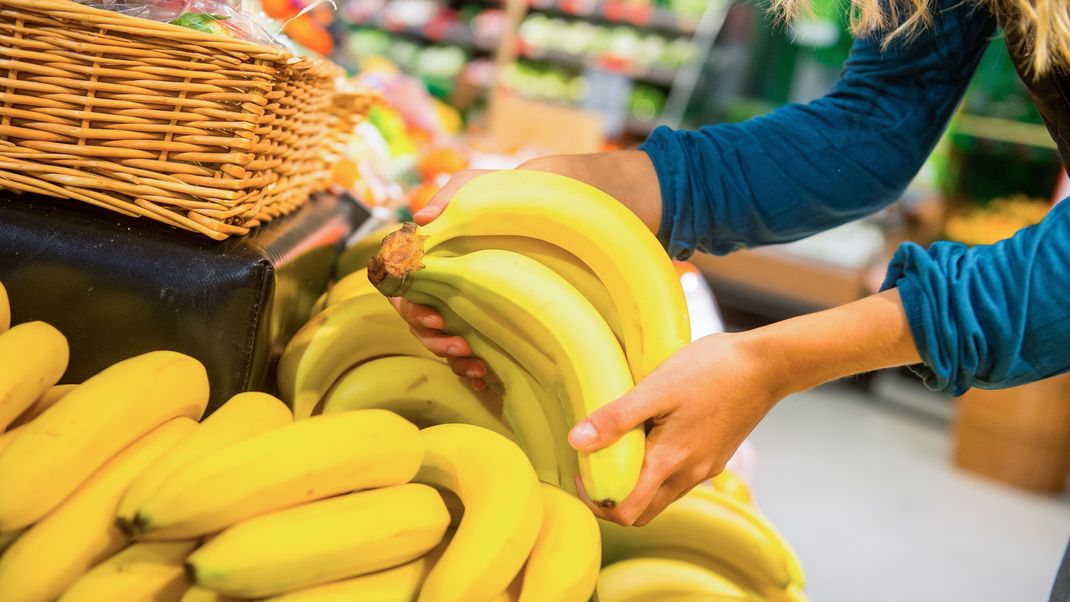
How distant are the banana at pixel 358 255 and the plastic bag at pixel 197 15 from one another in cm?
38

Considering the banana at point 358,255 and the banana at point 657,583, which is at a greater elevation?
the banana at point 358,255

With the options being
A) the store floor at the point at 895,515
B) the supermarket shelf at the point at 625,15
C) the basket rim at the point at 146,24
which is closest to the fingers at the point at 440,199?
the basket rim at the point at 146,24

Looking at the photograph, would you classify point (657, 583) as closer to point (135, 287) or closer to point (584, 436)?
point (584, 436)

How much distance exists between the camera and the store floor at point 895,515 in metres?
2.92

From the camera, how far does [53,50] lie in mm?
996

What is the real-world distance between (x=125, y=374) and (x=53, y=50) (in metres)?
0.39

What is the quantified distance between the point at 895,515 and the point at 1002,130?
2631 millimetres

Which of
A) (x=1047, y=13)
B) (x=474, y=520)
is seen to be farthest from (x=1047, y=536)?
(x=474, y=520)

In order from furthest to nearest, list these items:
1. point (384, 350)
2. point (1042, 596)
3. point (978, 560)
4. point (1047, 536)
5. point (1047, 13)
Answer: point (1047, 536)
point (978, 560)
point (1042, 596)
point (384, 350)
point (1047, 13)

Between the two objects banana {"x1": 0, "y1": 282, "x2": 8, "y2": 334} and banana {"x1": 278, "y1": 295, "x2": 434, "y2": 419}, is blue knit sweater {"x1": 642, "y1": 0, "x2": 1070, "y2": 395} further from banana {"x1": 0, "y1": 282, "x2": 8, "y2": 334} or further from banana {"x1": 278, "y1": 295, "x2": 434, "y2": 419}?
banana {"x1": 0, "y1": 282, "x2": 8, "y2": 334}

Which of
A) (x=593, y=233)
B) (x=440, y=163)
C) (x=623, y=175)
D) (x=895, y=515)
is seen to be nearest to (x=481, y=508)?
(x=593, y=233)

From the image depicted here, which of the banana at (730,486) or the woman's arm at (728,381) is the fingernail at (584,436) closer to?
the woman's arm at (728,381)

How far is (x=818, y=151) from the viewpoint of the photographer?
130 centimetres

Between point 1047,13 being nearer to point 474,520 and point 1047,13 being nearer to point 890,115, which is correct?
point 890,115
